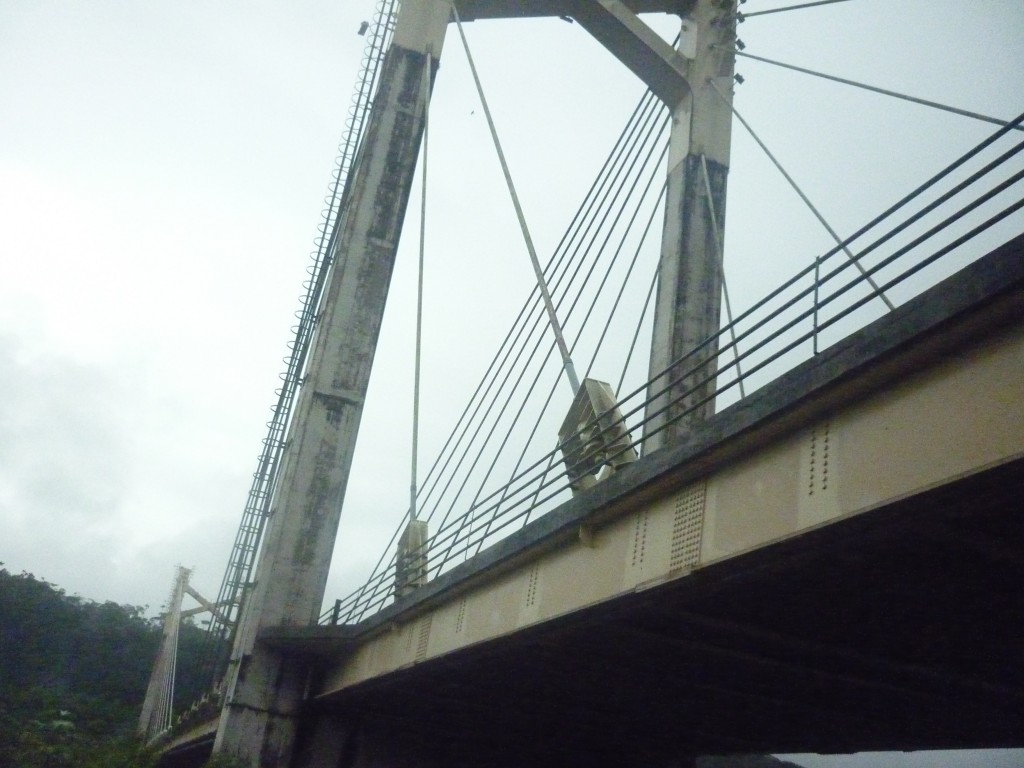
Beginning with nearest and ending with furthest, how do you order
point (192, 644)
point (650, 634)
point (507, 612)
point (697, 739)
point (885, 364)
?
point (885, 364), point (650, 634), point (507, 612), point (697, 739), point (192, 644)

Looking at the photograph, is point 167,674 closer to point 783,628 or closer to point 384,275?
point 384,275

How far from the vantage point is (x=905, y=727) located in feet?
51.7

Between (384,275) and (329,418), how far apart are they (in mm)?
3323

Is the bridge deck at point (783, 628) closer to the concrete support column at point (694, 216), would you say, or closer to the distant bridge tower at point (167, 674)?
the concrete support column at point (694, 216)

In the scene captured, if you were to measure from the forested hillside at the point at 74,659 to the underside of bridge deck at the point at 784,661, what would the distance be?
106ft

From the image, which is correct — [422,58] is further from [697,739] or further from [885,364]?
[885,364]

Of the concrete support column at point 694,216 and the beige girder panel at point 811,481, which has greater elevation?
the concrete support column at point 694,216

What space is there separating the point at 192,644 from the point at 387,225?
6391cm

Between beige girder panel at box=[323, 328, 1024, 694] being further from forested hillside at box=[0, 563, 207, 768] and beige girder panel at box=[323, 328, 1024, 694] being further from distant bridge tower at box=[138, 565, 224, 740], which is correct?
forested hillside at box=[0, 563, 207, 768]

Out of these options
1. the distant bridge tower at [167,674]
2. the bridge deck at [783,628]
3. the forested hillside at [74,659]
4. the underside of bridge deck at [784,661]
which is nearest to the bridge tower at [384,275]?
the bridge deck at [783,628]

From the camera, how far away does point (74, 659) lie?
68312 millimetres

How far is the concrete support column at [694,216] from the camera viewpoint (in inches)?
785

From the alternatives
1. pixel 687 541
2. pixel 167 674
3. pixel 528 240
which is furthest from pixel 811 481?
pixel 167 674

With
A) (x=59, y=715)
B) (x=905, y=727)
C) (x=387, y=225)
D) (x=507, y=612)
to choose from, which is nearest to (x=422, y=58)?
(x=387, y=225)
